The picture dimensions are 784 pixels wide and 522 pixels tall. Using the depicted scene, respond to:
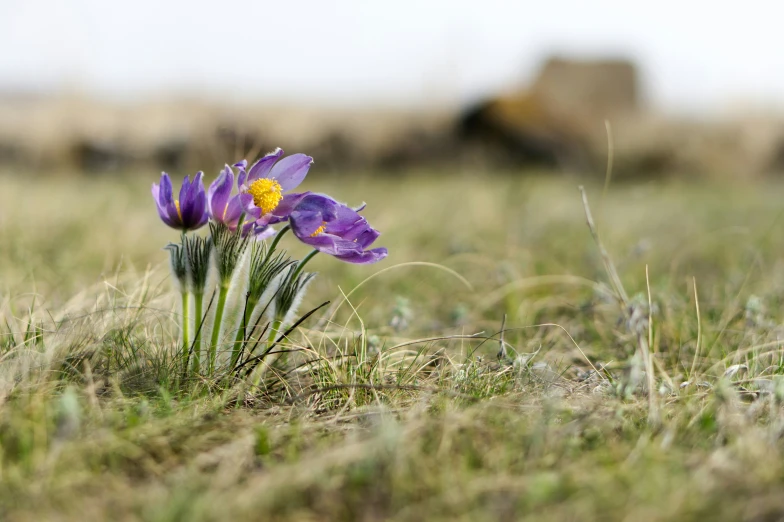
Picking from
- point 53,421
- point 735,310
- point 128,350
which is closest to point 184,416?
point 53,421

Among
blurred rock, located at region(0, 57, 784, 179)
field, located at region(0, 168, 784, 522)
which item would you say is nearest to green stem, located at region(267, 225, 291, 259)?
field, located at region(0, 168, 784, 522)

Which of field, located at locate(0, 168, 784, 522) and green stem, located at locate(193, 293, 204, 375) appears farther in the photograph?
green stem, located at locate(193, 293, 204, 375)

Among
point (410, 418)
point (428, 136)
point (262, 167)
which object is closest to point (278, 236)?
point (262, 167)

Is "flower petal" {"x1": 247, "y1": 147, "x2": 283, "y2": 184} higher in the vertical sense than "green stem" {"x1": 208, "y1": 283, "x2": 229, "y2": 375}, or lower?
higher

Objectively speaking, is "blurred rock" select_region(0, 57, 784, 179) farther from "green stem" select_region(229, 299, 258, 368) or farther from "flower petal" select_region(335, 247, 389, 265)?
"flower petal" select_region(335, 247, 389, 265)

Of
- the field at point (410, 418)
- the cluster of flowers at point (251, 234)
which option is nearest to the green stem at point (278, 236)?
the cluster of flowers at point (251, 234)

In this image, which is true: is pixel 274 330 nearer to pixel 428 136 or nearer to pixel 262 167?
pixel 262 167

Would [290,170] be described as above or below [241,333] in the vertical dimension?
above

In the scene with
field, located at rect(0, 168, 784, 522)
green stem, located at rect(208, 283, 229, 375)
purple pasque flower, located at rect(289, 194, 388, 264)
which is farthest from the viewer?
green stem, located at rect(208, 283, 229, 375)
